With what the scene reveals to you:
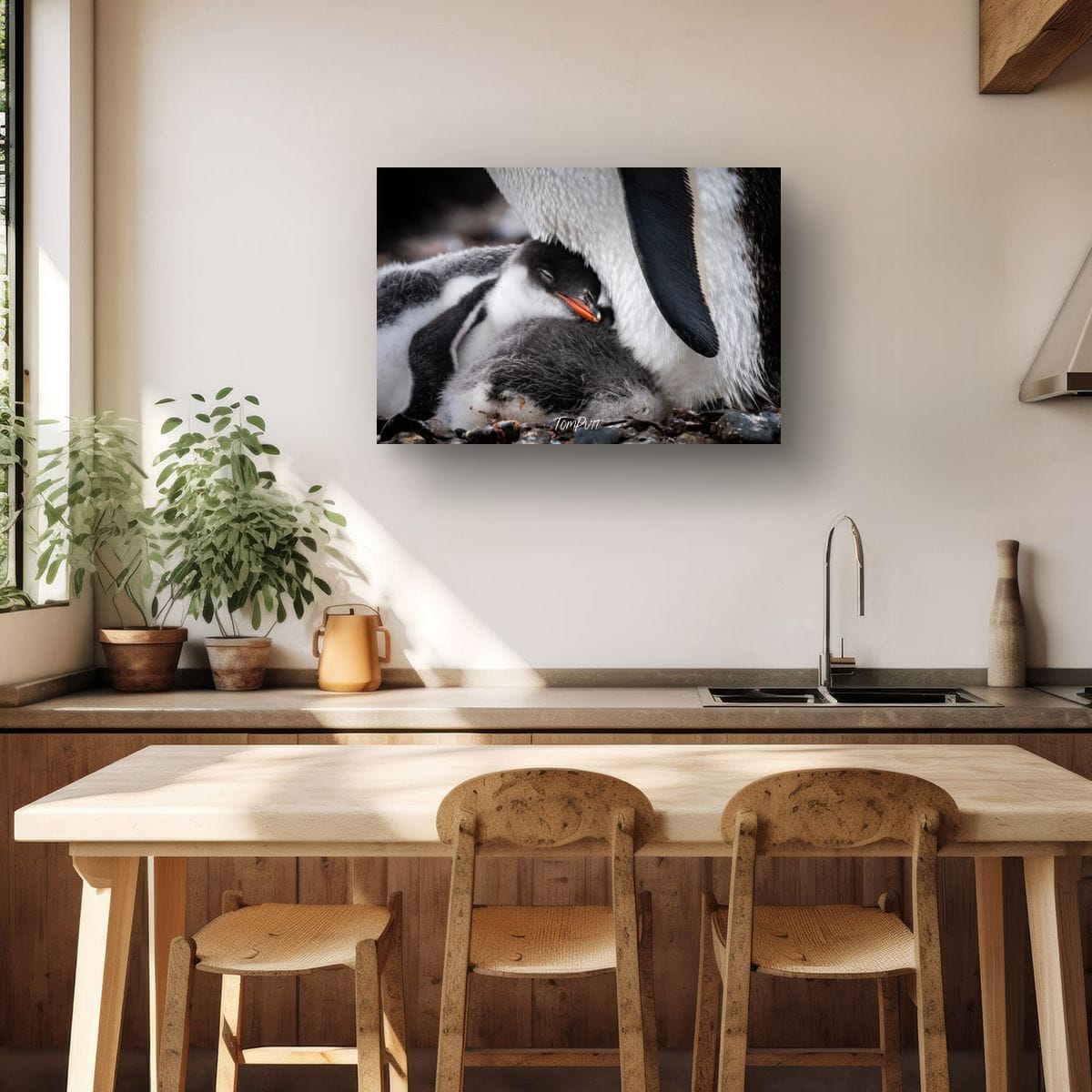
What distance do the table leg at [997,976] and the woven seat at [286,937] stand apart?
4.02 feet

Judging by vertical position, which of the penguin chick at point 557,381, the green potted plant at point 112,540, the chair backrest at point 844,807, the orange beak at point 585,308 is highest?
the orange beak at point 585,308

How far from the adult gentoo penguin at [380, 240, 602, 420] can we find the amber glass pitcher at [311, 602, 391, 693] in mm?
619

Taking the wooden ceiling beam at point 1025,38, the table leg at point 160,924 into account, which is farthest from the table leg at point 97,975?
the wooden ceiling beam at point 1025,38

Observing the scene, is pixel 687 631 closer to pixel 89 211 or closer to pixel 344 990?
pixel 344 990

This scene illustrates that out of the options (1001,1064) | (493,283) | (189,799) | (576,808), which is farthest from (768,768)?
(493,283)

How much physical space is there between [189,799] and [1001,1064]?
5.55 ft

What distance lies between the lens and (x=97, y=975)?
2.04 meters

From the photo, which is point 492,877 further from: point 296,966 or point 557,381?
point 557,381

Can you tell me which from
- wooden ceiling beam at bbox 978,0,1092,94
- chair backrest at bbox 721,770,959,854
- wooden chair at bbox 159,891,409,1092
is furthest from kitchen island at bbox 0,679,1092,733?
wooden ceiling beam at bbox 978,0,1092,94

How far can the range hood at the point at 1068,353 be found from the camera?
3074mm

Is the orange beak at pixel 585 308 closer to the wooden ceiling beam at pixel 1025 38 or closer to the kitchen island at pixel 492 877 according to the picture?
the kitchen island at pixel 492 877

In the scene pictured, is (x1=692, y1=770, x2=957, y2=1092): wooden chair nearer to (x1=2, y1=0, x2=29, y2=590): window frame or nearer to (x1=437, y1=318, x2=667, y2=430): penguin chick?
(x1=437, y1=318, x2=667, y2=430): penguin chick

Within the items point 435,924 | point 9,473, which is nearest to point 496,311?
point 9,473

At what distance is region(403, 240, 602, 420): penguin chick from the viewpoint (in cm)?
330
